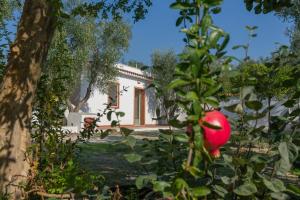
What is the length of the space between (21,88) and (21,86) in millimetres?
19

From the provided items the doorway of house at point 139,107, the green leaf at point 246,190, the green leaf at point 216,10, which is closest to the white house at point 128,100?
the doorway of house at point 139,107

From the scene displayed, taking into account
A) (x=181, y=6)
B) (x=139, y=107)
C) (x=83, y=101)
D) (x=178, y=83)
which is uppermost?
(x=139, y=107)

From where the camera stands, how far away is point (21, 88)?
388cm

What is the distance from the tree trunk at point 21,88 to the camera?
3.81 m

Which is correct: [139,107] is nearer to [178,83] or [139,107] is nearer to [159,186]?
[159,186]

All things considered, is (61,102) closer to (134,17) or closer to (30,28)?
(30,28)

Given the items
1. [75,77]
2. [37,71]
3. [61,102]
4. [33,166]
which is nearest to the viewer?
[33,166]

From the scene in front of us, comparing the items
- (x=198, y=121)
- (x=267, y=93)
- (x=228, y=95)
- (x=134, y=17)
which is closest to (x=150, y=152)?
(x=228, y=95)

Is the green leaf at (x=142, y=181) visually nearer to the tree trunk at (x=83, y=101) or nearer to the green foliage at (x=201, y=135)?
the green foliage at (x=201, y=135)

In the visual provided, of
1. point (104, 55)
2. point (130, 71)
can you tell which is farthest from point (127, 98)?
point (104, 55)

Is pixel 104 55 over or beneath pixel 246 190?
over

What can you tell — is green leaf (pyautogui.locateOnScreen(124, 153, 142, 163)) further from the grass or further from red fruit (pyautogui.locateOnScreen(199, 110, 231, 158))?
the grass

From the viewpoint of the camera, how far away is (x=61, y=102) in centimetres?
447

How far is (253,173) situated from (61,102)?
3.18 meters
